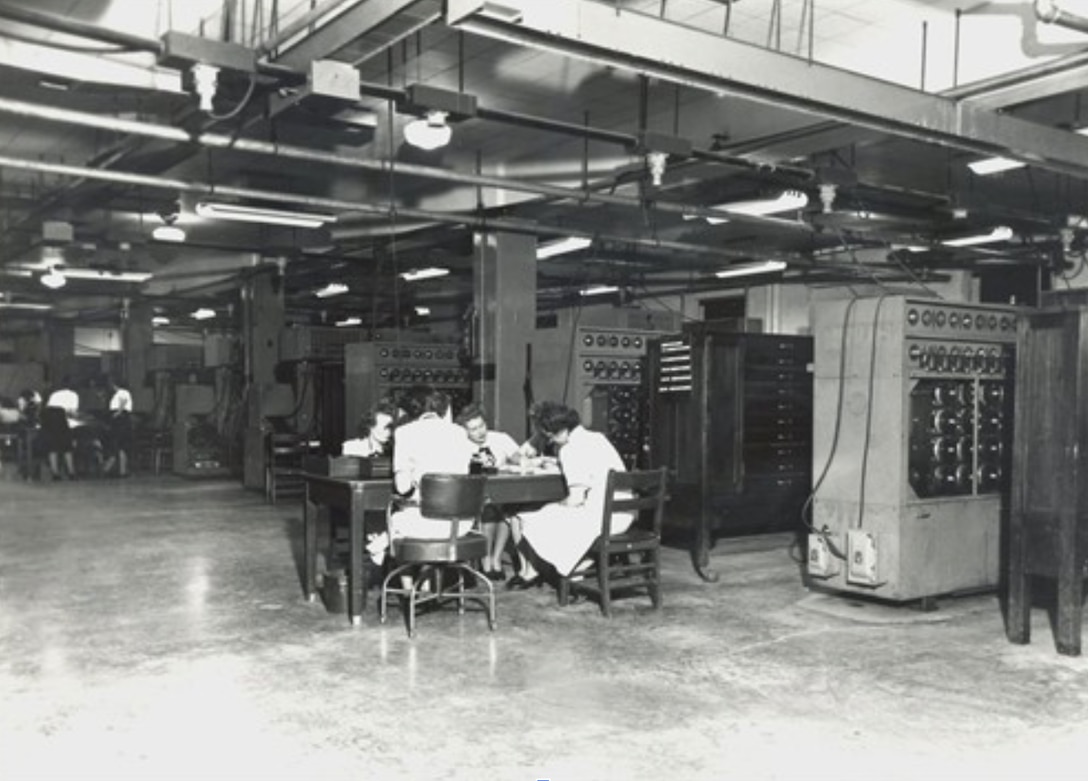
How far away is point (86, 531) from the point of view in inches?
389

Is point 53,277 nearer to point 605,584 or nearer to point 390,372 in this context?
point 390,372

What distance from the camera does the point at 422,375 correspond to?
1190 cm

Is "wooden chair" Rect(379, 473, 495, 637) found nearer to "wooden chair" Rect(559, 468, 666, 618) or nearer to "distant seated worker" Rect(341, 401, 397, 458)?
"wooden chair" Rect(559, 468, 666, 618)

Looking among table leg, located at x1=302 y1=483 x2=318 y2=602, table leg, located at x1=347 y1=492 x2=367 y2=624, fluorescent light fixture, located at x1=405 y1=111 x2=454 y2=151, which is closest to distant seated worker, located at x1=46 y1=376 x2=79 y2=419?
table leg, located at x1=302 y1=483 x2=318 y2=602

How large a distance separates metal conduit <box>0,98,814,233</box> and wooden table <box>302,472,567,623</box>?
253 centimetres

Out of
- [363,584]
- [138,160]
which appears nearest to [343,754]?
[363,584]

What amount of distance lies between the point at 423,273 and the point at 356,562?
9988 mm

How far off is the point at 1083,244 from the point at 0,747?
12.8 m

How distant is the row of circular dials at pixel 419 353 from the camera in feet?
37.9

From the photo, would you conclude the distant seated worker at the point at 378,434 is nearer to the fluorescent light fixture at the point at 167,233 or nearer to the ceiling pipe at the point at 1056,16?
the fluorescent light fixture at the point at 167,233

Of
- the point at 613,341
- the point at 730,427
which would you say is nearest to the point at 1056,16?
the point at 730,427

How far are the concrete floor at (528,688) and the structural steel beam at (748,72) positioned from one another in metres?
2.96

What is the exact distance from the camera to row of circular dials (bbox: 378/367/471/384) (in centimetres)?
1150

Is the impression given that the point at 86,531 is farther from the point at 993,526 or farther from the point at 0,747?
the point at 993,526
